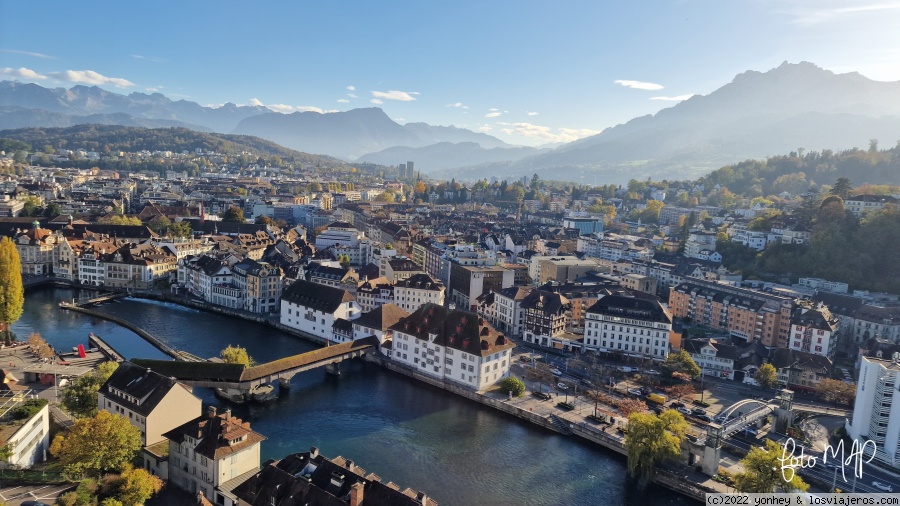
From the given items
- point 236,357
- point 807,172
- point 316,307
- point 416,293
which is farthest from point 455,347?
point 807,172

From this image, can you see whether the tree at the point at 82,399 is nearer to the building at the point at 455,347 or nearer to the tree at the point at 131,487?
the tree at the point at 131,487

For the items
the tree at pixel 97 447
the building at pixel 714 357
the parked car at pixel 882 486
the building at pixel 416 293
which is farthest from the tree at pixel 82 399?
the building at pixel 714 357

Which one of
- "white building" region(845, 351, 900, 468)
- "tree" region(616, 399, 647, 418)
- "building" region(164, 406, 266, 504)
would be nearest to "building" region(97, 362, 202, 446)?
"building" region(164, 406, 266, 504)

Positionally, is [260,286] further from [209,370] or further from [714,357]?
[714,357]

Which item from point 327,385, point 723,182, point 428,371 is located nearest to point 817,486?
point 428,371

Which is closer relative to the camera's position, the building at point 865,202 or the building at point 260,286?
the building at point 260,286

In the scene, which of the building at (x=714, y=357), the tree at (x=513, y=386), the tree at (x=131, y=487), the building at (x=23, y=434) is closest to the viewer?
the tree at (x=131, y=487)

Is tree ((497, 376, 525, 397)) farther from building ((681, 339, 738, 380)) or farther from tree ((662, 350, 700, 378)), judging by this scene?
building ((681, 339, 738, 380))
